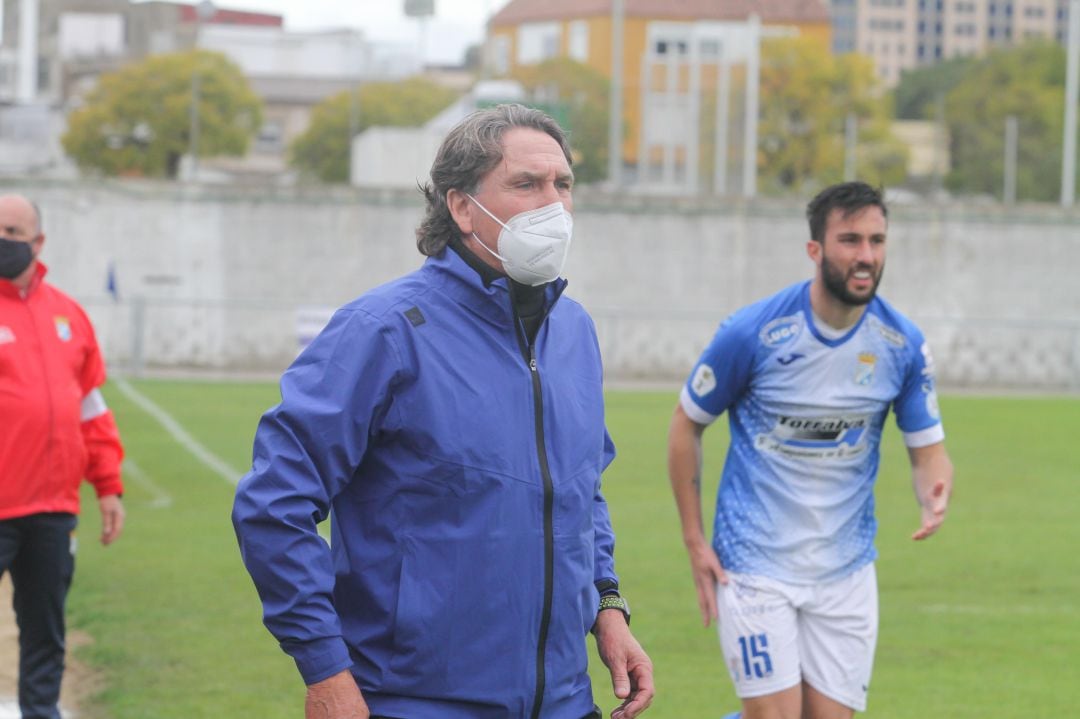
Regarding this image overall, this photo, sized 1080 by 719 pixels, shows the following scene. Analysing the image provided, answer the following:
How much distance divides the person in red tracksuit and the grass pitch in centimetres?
111

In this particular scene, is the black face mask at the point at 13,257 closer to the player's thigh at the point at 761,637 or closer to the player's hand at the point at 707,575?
the player's hand at the point at 707,575

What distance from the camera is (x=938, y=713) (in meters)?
8.20

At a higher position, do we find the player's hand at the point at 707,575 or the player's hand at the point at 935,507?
the player's hand at the point at 935,507

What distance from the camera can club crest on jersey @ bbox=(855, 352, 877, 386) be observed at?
6.17 m

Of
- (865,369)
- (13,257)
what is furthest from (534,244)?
(13,257)

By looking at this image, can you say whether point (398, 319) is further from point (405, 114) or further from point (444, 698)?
point (405, 114)

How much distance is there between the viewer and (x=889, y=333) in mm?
6242

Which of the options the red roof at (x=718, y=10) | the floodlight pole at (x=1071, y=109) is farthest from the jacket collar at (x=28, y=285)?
the red roof at (x=718, y=10)

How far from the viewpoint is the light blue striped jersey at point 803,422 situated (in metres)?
6.12

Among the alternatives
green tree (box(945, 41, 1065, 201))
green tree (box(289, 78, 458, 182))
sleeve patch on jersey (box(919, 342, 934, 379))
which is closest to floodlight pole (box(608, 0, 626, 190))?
green tree (box(945, 41, 1065, 201))

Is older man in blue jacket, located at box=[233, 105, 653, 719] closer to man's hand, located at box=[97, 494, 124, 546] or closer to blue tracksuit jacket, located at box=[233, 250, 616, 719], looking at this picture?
blue tracksuit jacket, located at box=[233, 250, 616, 719]

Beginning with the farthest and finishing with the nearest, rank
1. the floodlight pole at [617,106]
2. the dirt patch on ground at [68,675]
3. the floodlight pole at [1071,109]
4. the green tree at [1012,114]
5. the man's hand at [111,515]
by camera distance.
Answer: the green tree at [1012,114] < the floodlight pole at [1071,109] < the floodlight pole at [617,106] < the dirt patch on ground at [68,675] < the man's hand at [111,515]

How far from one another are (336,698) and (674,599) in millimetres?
7932

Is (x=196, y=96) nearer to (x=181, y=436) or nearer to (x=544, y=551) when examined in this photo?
(x=181, y=436)
